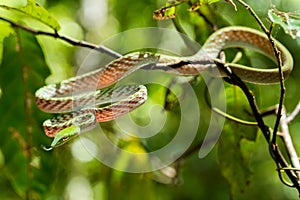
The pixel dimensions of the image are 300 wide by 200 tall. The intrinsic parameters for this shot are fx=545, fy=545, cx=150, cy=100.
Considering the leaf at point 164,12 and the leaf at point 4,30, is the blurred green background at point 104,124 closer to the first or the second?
the leaf at point 4,30

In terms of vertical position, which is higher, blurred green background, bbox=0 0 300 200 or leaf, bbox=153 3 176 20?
leaf, bbox=153 3 176 20

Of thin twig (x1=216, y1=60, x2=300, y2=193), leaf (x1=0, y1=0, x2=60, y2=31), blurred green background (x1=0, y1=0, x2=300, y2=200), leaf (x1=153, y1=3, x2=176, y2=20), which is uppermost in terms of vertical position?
leaf (x1=153, y1=3, x2=176, y2=20)

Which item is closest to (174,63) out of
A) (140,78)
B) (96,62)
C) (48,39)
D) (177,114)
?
(140,78)

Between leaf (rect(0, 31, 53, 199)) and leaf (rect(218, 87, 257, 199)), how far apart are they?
15.3 inches

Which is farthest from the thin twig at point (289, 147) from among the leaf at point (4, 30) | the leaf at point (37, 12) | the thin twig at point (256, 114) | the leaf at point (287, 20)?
the leaf at point (4, 30)

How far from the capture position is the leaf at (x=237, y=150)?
1.17 metres

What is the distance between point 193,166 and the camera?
2.15m

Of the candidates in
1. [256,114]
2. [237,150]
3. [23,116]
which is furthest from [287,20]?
[23,116]

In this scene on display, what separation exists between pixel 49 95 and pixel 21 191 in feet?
0.80

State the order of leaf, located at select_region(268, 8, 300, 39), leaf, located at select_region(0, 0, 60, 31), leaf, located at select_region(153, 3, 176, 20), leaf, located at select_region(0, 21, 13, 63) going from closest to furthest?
1. leaf, located at select_region(268, 8, 300, 39)
2. leaf, located at select_region(153, 3, 176, 20)
3. leaf, located at select_region(0, 0, 60, 31)
4. leaf, located at select_region(0, 21, 13, 63)

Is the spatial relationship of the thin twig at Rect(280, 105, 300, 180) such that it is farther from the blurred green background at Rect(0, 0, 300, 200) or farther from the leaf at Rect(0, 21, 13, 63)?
the leaf at Rect(0, 21, 13, 63)

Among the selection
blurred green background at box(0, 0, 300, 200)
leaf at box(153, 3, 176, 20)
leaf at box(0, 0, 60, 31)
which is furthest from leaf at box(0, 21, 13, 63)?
leaf at box(153, 3, 176, 20)

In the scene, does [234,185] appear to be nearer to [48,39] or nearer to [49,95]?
[49,95]

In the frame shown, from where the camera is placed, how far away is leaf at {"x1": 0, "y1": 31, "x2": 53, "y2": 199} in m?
1.16
